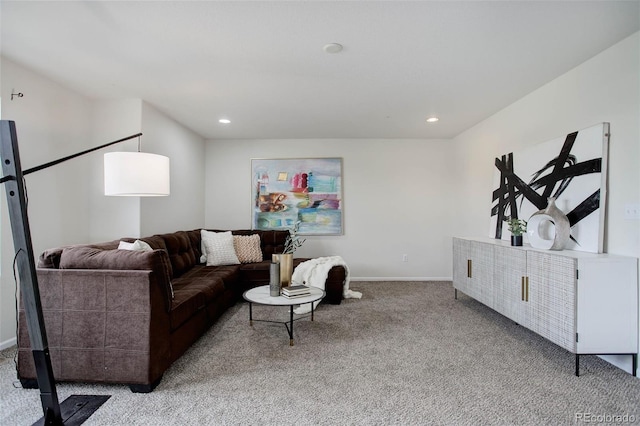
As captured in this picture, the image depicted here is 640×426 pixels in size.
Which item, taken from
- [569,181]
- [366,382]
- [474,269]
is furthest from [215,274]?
[569,181]

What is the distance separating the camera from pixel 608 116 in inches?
95.2

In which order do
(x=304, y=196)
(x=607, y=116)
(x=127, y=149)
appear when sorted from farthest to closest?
(x=304, y=196) < (x=127, y=149) < (x=607, y=116)

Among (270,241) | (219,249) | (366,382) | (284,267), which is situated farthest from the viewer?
(270,241)

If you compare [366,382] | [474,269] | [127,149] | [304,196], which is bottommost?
[366,382]

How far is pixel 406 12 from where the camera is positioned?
1.93 metres

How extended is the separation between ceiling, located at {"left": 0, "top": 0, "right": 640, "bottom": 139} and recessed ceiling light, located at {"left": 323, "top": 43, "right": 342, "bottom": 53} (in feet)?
0.12

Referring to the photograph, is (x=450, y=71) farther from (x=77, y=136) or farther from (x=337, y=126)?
(x=77, y=136)

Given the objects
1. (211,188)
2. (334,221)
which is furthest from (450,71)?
(211,188)

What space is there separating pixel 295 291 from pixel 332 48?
200cm

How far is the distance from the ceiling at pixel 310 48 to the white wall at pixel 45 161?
13 cm

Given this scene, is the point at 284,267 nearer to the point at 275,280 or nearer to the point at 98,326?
the point at 275,280

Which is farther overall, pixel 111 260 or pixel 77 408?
pixel 111 260

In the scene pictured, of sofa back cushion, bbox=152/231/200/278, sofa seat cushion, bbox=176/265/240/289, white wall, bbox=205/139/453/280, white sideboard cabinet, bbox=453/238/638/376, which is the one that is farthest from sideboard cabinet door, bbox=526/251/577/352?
sofa back cushion, bbox=152/231/200/278

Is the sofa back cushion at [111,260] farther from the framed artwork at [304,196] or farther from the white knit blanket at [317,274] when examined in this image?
the framed artwork at [304,196]
